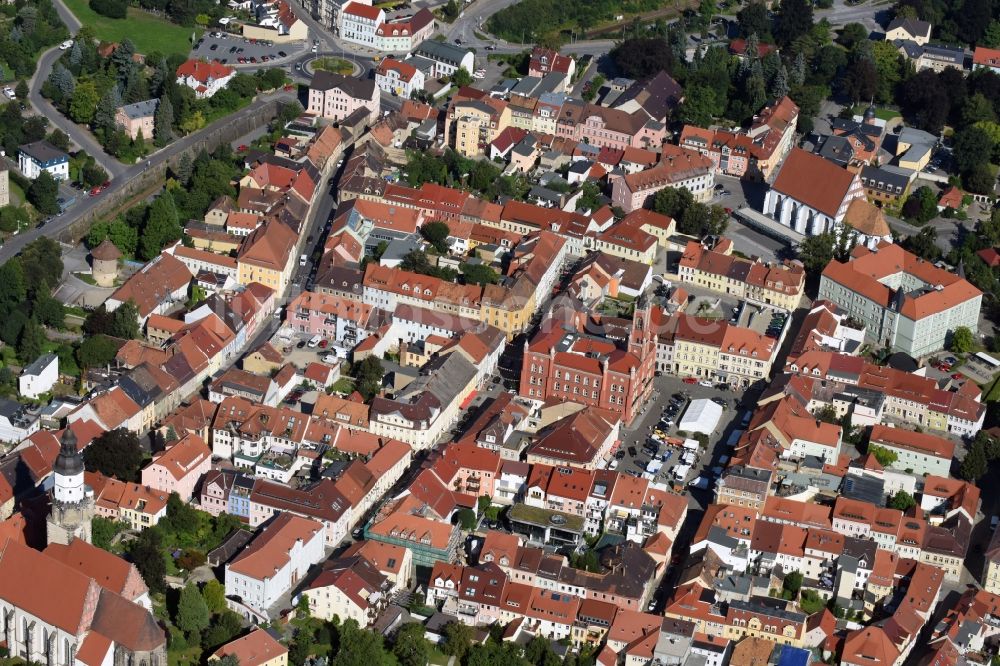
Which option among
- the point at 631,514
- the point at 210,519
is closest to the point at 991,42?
the point at 631,514

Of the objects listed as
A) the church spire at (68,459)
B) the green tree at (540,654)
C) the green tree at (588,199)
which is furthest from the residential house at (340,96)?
the green tree at (540,654)

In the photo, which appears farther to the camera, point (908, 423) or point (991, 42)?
point (991, 42)

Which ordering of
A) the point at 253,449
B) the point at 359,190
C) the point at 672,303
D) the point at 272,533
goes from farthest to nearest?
the point at 359,190 < the point at 672,303 < the point at 253,449 < the point at 272,533

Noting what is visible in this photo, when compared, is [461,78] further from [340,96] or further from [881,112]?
[881,112]

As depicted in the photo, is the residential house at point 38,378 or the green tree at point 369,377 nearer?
the residential house at point 38,378

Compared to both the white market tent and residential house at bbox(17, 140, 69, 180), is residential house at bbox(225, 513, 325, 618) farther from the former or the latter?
residential house at bbox(17, 140, 69, 180)

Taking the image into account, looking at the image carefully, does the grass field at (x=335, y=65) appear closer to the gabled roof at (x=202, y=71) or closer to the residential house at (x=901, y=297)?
the gabled roof at (x=202, y=71)

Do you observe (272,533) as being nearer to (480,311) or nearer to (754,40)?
(480,311)
